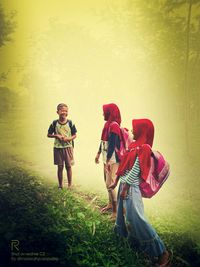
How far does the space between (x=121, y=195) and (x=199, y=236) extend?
129cm

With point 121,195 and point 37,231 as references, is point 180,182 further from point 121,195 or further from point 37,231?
point 37,231

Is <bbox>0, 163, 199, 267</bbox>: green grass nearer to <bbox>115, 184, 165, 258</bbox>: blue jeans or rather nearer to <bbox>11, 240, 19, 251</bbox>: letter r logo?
<bbox>11, 240, 19, 251</bbox>: letter r logo

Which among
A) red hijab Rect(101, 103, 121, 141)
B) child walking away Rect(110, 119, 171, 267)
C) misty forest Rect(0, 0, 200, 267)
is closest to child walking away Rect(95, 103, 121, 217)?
red hijab Rect(101, 103, 121, 141)

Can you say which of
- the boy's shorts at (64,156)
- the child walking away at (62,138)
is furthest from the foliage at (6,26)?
the boy's shorts at (64,156)

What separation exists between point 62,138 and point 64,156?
28 cm

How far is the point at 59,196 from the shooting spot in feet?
16.5

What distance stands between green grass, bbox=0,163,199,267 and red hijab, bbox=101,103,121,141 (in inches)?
38.8

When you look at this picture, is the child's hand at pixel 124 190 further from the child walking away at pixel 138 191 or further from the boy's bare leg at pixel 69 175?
the boy's bare leg at pixel 69 175

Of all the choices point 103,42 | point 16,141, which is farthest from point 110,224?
point 103,42

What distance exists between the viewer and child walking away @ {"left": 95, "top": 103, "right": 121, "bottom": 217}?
474cm

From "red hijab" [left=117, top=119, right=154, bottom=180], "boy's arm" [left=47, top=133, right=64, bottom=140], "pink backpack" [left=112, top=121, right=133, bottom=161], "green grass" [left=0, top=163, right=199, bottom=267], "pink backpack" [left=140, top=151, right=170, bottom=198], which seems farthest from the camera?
"boy's arm" [left=47, top=133, right=64, bottom=140]

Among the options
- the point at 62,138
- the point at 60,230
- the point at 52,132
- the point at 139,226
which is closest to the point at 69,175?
the point at 62,138

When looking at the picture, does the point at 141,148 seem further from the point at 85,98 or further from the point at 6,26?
the point at 6,26

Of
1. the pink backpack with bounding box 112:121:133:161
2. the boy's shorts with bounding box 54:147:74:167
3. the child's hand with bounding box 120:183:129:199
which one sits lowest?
the child's hand with bounding box 120:183:129:199
